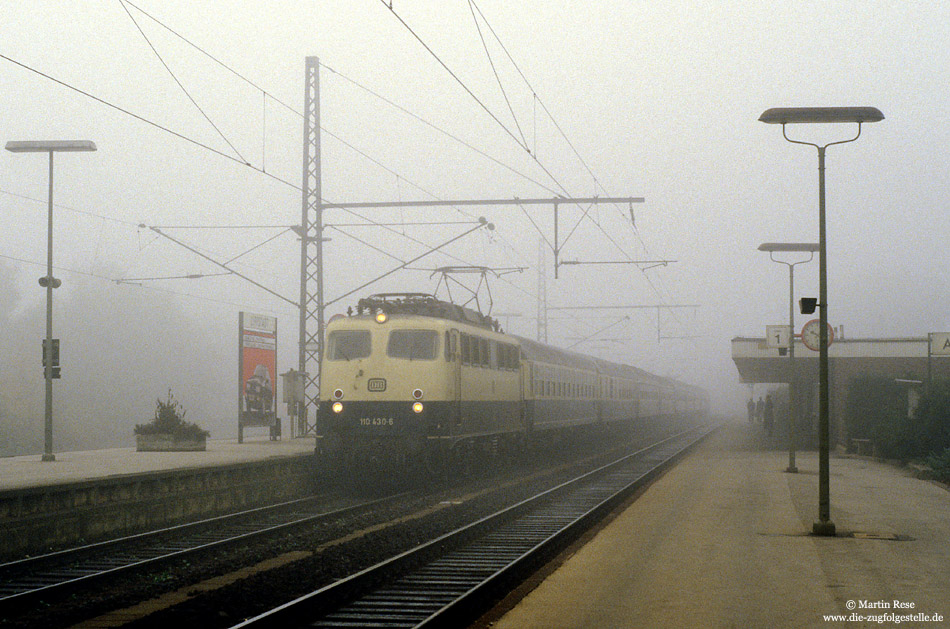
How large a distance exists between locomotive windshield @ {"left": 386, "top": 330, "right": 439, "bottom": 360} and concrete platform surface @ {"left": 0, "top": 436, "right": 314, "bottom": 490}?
317cm

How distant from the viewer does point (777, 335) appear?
22.3 m

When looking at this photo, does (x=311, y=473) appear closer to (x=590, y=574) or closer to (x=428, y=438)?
(x=428, y=438)

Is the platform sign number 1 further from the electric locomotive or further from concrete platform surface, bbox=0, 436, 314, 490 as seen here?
concrete platform surface, bbox=0, 436, 314, 490

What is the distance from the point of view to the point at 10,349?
71.4m

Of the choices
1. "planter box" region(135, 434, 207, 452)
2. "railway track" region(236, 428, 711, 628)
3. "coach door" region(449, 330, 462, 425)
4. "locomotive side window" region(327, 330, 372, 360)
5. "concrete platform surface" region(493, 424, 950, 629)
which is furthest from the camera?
"planter box" region(135, 434, 207, 452)

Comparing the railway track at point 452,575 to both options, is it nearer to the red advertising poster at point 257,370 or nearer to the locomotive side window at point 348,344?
the locomotive side window at point 348,344

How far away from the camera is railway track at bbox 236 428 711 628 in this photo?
884 cm

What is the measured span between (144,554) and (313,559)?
7.16 feet

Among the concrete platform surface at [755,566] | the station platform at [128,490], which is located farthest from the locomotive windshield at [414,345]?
the concrete platform surface at [755,566]

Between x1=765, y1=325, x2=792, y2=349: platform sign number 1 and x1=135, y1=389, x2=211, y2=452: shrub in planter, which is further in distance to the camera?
x1=135, y1=389, x2=211, y2=452: shrub in planter

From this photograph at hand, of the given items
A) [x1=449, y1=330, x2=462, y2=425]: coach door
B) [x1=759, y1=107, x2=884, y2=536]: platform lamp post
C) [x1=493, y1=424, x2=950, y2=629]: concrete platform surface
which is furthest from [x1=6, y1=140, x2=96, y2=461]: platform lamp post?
[x1=759, y1=107, x2=884, y2=536]: platform lamp post

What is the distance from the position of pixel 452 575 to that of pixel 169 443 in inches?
573

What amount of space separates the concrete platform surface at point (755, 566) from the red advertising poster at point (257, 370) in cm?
1112

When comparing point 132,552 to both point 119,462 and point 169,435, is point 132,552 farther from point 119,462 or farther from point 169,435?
point 169,435
